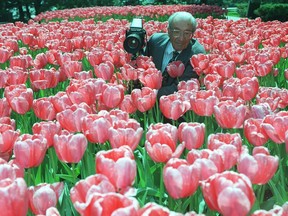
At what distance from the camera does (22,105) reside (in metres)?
2.44

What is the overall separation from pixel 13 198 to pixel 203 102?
1.23 m

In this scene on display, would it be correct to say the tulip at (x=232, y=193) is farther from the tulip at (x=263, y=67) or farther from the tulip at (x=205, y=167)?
the tulip at (x=263, y=67)

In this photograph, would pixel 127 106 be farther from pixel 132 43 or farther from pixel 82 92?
pixel 132 43

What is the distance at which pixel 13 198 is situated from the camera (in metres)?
1.20

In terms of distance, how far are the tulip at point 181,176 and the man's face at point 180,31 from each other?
2663 millimetres

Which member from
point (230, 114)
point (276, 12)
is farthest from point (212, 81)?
point (276, 12)

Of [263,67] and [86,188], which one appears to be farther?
[263,67]

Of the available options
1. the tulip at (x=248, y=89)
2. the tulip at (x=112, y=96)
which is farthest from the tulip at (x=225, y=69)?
the tulip at (x=112, y=96)

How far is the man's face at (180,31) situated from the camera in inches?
155

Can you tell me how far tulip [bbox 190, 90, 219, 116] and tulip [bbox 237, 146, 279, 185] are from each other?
75 cm

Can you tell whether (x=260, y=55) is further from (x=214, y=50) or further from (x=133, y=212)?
(x=133, y=212)

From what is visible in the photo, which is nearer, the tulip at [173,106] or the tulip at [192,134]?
the tulip at [192,134]

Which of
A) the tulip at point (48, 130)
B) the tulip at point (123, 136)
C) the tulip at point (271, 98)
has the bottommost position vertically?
the tulip at point (271, 98)

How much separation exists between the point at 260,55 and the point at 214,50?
126 cm
